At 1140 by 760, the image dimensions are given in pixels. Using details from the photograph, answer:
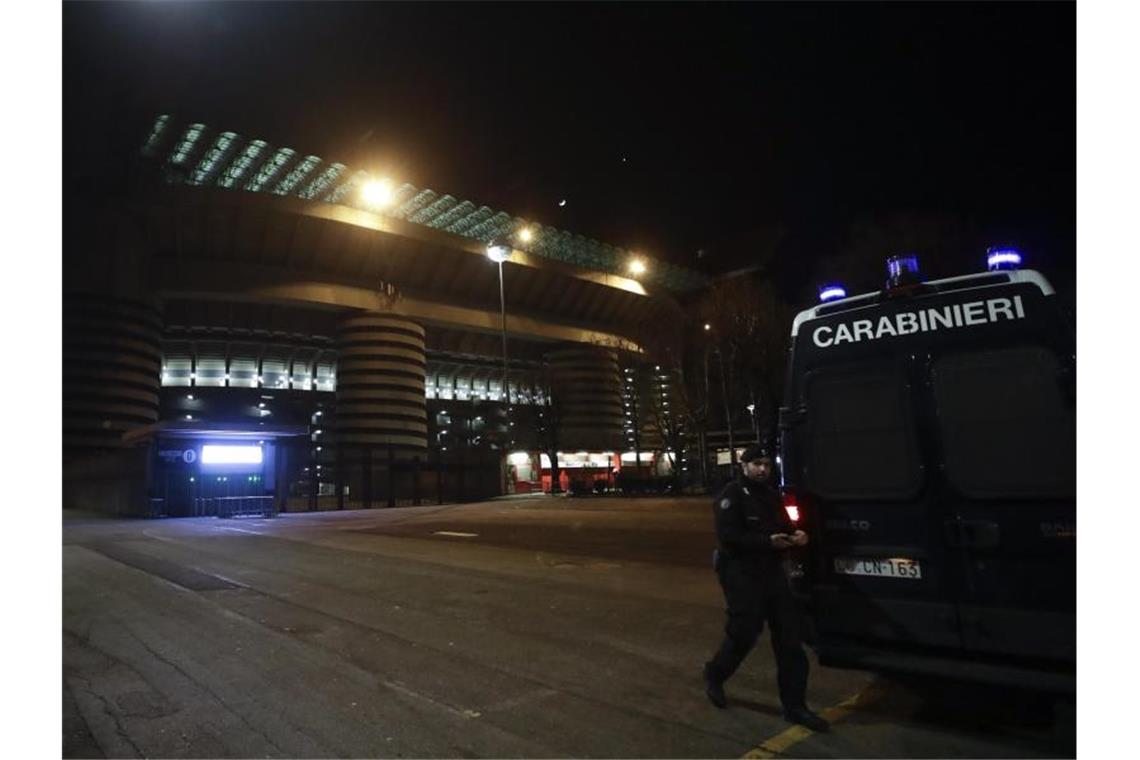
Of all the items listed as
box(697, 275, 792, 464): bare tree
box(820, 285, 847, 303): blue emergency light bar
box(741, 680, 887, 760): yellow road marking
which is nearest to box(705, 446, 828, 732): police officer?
box(741, 680, 887, 760): yellow road marking

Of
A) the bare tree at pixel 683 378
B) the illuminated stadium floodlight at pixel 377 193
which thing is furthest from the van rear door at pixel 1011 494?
the illuminated stadium floodlight at pixel 377 193

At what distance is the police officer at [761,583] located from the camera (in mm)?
4098

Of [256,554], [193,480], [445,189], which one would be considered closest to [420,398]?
[445,189]

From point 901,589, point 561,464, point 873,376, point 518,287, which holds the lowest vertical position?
point 561,464

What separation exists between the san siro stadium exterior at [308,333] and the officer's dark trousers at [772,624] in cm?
2886

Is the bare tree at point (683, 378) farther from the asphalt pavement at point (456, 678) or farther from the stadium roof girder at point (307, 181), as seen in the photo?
the asphalt pavement at point (456, 678)

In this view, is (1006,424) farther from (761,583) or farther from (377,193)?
(377,193)

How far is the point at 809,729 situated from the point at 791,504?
128cm

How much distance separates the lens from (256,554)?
1339 cm

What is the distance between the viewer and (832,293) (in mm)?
4895

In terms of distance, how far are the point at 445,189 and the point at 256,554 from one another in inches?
1434

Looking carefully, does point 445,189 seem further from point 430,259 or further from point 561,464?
point 561,464

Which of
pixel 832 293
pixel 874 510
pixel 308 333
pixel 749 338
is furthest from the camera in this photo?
pixel 308 333

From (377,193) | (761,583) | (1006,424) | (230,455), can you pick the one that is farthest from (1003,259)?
(377,193)
